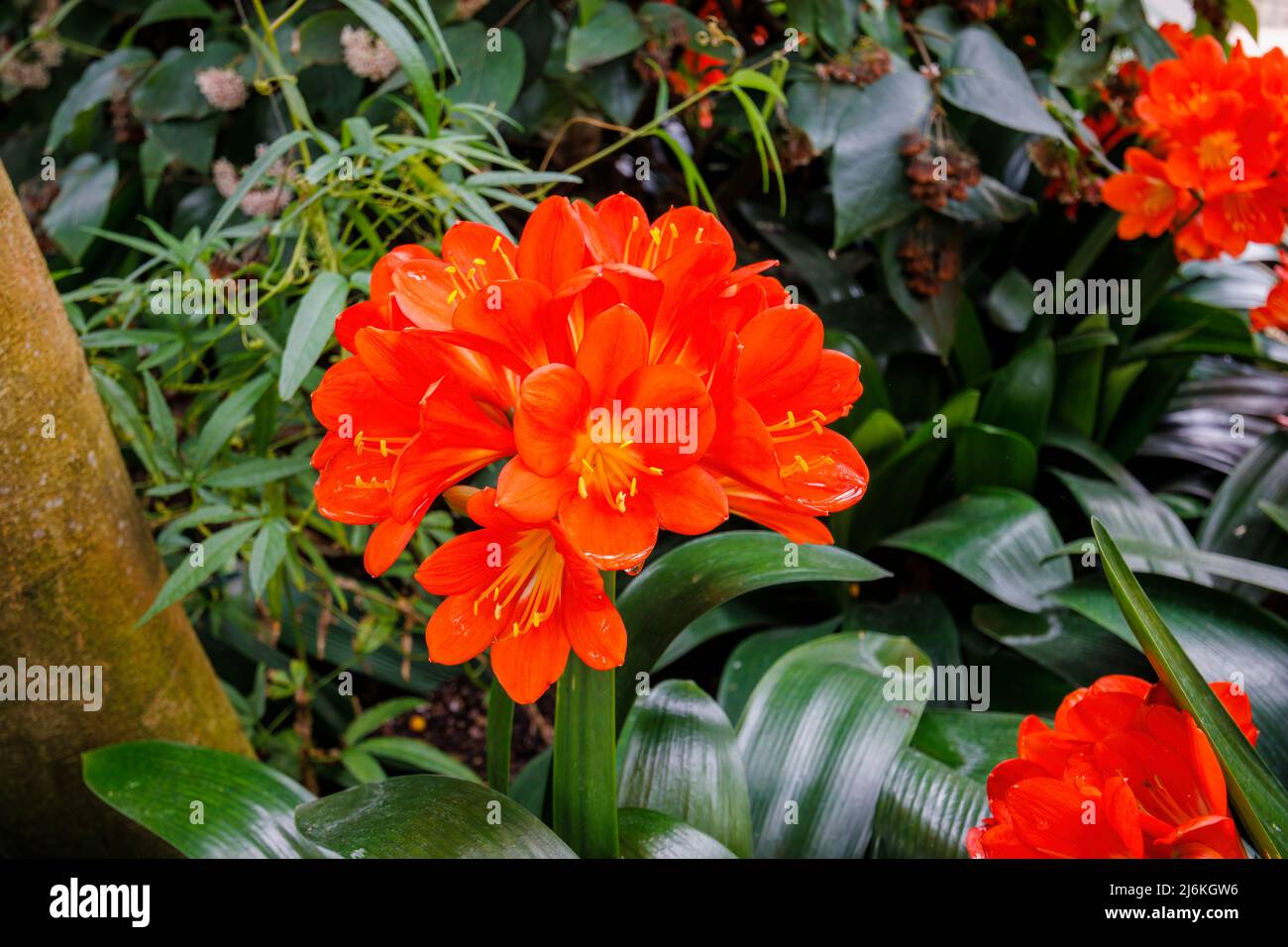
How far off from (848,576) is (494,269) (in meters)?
0.40

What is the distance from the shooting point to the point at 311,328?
0.86m

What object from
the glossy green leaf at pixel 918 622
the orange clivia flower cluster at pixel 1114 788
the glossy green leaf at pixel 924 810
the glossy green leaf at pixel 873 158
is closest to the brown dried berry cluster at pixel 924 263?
the glossy green leaf at pixel 873 158

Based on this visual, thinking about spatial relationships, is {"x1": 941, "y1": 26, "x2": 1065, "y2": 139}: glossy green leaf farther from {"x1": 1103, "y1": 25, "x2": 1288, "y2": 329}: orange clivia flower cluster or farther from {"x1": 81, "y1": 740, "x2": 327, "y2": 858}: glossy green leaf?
{"x1": 81, "y1": 740, "x2": 327, "y2": 858}: glossy green leaf

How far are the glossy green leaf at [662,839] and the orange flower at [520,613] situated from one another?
243mm

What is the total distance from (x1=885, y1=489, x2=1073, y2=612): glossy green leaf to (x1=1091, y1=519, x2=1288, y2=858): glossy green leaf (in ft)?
1.85

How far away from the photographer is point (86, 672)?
2.86ft

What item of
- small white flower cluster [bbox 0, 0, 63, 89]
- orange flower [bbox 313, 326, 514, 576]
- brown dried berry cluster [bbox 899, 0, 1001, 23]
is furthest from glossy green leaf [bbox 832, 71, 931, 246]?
small white flower cluster [bbox 0, 0, 63, 89]

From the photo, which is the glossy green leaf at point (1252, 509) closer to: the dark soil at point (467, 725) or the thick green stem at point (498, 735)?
the dark soil at point (467, 725)

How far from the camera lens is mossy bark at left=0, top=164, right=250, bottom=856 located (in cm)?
78

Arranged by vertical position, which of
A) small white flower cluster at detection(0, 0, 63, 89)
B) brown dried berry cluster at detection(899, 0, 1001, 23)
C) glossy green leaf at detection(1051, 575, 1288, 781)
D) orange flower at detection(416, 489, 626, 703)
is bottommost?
glossy green leaf at detection(1051, 575, 1288, 781)

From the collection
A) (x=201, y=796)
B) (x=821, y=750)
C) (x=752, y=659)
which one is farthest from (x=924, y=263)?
(x=201, y=796)

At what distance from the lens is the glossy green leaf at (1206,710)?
2.03 ft

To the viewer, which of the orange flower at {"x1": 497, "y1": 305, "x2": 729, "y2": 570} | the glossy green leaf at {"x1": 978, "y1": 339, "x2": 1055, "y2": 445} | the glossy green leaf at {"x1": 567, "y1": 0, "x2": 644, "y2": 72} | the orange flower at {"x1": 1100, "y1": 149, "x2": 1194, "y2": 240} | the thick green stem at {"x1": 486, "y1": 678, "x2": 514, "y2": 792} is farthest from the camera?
the glossy green leaf at {"x1": 978, "y1": 339, "x2": 1055, "y2": 445}

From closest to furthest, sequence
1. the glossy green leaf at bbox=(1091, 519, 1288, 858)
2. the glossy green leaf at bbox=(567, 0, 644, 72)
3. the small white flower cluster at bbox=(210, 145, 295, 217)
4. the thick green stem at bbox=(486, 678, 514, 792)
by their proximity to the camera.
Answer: the glossy green leaf at bbox=(1091, 519, 1288, 858) < the thick green stem at bbox=(486, 678, 514, 792) < the small white flower cluster at bbox=(210, 145, 295, 217) < the glossy green leaf at bbox=(567, 0, 644, 72)
